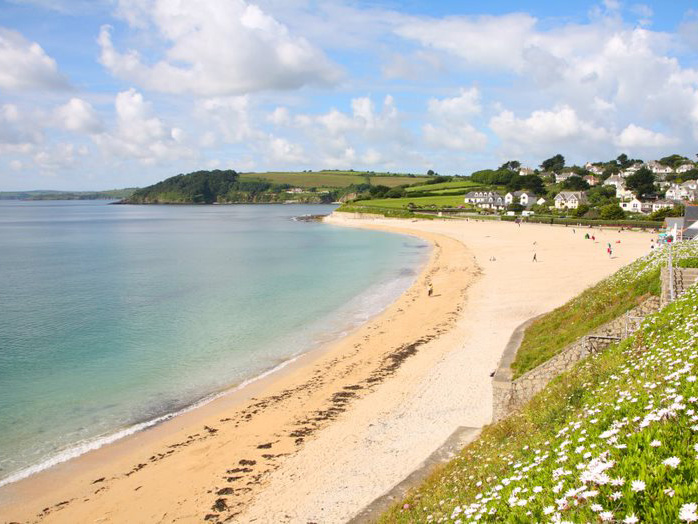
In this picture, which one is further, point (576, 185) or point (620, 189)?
point (576, 185)

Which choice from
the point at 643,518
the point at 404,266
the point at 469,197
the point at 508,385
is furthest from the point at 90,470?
the point at 469,197

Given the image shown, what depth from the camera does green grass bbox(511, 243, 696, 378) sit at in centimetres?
1343

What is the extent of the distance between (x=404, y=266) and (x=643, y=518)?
145 feet

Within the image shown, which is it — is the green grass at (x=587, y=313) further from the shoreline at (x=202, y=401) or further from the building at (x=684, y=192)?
the building at (x=684, y=192)

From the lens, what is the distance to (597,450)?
4945 mm

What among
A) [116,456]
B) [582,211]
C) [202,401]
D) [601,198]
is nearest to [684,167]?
[601,198]

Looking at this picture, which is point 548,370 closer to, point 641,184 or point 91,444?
point 91,444

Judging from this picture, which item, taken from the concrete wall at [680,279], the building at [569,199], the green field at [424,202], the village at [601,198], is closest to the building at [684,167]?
the village at [601,198]

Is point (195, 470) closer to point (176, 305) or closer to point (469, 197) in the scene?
point (176, 305)

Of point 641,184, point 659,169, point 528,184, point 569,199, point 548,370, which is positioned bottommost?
point 548,370

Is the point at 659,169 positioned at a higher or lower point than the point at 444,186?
higher

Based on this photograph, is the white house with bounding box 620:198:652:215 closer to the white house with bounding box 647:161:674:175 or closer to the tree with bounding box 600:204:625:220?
the tree with bounding box 600:204:625:220

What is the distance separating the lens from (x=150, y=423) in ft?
50.4

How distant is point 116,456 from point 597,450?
496 inches
